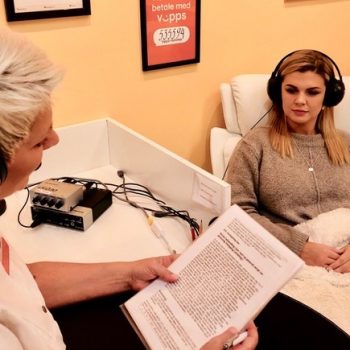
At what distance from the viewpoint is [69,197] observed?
4.11 ft

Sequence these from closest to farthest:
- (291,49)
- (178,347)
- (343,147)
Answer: (178,347), (343,147), (291,49)

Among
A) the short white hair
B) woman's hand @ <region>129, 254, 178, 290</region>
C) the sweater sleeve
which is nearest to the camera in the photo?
the short white hair

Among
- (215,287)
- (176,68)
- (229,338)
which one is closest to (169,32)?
(176,68)

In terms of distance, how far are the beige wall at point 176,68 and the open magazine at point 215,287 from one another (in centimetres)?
68

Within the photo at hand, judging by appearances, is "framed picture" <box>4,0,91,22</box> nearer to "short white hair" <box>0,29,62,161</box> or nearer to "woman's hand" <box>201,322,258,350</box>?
"short white hair" <box>0,29,62,161</box>

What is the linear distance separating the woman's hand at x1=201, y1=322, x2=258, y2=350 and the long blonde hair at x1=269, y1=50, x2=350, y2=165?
2.74 ft

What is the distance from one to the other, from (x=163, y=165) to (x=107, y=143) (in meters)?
0.37

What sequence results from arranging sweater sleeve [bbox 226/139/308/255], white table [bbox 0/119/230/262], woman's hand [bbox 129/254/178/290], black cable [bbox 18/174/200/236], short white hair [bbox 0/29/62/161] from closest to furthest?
short white hair [bbox 0/29/62/161], woman's hand [bbox 129/254/178/290], white table [bbox 0/119/230/262], black cable [bbox 18/174/200/236], sweater sleeve [bbox 226/139/308/255]

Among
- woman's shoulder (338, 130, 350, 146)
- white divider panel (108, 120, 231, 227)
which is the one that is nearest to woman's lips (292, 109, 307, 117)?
woman's shoulder (338, 130, 350, 146)

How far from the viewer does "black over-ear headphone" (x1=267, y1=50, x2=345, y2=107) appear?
158 cm

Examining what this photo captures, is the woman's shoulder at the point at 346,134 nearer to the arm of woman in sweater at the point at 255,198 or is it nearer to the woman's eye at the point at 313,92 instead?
the woman's eye at the point at 313,92

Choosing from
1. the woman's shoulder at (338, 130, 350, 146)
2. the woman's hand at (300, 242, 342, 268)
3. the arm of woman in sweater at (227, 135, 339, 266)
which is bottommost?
the woman's hand at (300, 242, 342, 268)

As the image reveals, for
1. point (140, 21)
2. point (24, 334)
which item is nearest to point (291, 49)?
point (140, 21)

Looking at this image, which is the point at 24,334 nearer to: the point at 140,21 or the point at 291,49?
the point at 140,21
